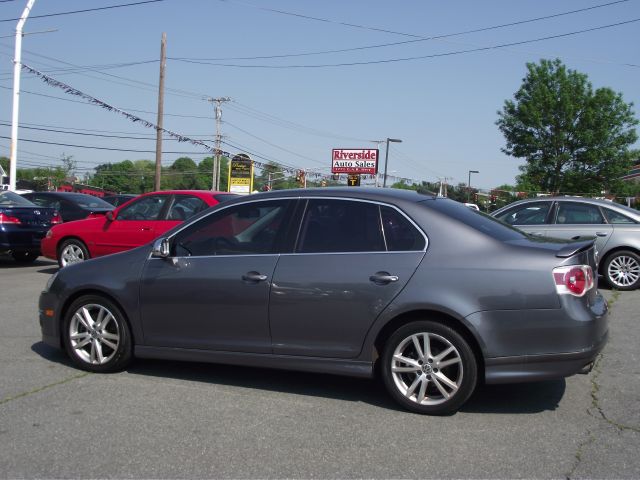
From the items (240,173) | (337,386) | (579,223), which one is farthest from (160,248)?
(240,173)

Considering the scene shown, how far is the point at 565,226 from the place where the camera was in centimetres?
1070

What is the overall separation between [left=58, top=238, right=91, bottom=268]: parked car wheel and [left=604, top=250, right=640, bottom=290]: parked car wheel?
888cm

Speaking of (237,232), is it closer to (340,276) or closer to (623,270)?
(340,276)

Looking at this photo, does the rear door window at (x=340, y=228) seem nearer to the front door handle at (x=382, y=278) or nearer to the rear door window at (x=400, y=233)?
the rear door window at (x=400, y=233)

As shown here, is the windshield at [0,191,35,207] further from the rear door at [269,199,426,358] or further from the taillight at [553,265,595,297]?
the taillight at [553,265,595,297]

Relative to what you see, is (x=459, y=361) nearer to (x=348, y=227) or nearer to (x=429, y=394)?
(x=429, y=394)

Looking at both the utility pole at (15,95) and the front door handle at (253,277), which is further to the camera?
the utility pole at (15,95)

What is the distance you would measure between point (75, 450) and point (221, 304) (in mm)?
1516

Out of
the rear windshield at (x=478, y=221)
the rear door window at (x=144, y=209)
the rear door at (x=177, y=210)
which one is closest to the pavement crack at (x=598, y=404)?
the rear windshield at (x=478, y=221)

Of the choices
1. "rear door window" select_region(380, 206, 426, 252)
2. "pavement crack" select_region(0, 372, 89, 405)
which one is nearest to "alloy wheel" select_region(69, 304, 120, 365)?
"pavement crack" select_region(0, 372, 89, 405)

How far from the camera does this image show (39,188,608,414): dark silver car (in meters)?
4.29

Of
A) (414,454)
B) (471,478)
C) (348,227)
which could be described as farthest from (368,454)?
(348,227)

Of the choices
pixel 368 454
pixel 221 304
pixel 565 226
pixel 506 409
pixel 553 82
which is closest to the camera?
pixel 368 454

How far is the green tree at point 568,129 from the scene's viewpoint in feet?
102
